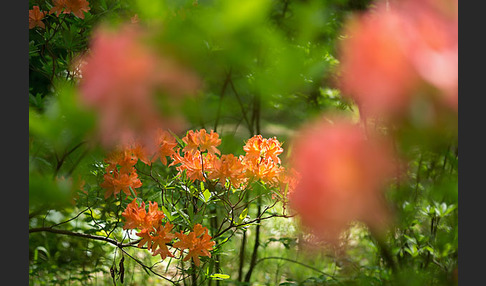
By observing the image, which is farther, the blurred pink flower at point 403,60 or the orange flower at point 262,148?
the orange flower at point 262,148

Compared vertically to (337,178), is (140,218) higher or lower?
higher

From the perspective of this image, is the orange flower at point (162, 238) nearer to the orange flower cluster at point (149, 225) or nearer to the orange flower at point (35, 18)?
the orange flower cluster at point (149, 225)

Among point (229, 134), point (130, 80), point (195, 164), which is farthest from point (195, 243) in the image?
point (130, 80)

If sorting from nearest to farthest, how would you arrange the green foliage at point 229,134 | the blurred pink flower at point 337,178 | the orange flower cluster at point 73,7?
the blurred pink flower at point 337,178
the green foliage at point 229,134
the orange flower cluster at point 73,7

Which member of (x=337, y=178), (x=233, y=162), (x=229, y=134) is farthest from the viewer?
(x=233, y=162)

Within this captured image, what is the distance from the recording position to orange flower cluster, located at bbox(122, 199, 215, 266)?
1105 millimetres

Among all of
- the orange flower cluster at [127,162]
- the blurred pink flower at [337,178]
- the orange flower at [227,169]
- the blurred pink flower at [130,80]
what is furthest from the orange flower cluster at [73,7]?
the blurred pink flower at [337,178]

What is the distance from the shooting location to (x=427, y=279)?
134 centimetres

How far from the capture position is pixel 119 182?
3.72 feet

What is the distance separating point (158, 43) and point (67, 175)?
59 cm

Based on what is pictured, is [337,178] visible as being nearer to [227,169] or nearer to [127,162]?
[227,169]

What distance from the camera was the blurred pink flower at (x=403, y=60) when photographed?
0.34 metres

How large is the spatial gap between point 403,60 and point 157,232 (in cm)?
88

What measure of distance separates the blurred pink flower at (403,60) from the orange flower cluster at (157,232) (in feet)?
2.68
